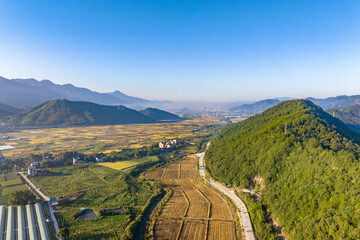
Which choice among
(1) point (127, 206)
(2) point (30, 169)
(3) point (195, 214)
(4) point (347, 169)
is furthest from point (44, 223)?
(4) point (347, 169)

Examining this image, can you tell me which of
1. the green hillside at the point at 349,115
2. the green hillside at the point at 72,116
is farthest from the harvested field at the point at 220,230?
the green hillside at the point at 72,116

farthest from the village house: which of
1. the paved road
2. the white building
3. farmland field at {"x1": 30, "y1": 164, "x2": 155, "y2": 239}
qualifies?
the paved road

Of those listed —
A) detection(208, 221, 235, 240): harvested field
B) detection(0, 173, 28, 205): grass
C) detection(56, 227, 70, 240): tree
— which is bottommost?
detection(208, 221, 235, 240): harvested field

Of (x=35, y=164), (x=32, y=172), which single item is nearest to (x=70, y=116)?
(x=35, y=164)

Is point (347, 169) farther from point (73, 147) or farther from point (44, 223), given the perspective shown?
point (73, 147)

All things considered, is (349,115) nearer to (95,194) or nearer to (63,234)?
(95,194)

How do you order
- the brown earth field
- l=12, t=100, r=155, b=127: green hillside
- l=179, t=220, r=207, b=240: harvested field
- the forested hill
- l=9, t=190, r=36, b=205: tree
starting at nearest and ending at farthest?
the forested hill < l=179, t=220, r=207, b=240: harvested field < the brown earth field < l=9, t=190, r=36, b=205: tree < l=12, t=100, r=155, b=127: green hillside

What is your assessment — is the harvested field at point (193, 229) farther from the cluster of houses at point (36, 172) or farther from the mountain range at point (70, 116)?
the mountain range at point (70, 116)

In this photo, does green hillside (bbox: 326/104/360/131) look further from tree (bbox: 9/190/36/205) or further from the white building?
the white building
